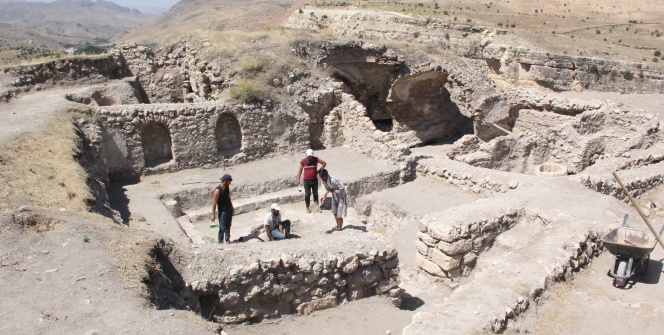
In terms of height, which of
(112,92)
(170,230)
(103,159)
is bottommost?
(170,230)

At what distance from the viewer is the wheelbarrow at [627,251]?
5.26 metres

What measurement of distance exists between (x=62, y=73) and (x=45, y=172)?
804 centimetres

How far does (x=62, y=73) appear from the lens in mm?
13164

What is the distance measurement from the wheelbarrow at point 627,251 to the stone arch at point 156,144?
883 centimetres

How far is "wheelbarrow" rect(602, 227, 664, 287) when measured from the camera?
17.3ft

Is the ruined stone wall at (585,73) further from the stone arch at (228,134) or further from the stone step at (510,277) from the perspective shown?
the stone step at (510,277)

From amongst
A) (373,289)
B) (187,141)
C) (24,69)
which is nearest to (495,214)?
(373,289)

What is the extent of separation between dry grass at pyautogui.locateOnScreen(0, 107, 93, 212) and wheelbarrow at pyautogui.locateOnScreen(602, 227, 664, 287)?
6.33 m

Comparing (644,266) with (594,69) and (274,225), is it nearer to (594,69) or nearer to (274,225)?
(274,225)

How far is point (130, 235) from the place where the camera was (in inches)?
187

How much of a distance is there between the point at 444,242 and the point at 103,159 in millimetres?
7079

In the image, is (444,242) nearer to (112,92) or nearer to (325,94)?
(325,94)

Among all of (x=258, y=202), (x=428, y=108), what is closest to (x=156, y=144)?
(x=258, y=202)

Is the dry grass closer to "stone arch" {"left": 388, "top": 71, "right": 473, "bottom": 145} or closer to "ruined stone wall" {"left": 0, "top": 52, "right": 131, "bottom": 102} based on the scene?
"ruined stone wall" {"left": 0, "top": 52, "right": 131, "bottom": 102}
